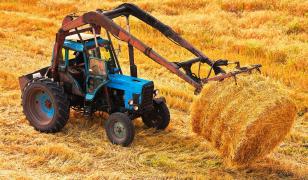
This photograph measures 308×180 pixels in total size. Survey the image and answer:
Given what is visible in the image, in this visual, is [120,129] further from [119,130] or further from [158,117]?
[158,117]

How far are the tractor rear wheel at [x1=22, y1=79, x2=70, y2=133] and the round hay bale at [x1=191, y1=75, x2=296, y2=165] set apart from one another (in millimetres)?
2853

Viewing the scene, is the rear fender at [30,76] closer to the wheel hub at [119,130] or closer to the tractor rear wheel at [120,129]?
the tractor rear wheel at [120,129]

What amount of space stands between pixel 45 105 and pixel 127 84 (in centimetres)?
195

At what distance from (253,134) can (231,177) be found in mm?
1091

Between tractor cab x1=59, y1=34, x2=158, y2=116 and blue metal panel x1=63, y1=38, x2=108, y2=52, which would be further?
blue metal panel x1=63, y1=38, x2=108, y2=52

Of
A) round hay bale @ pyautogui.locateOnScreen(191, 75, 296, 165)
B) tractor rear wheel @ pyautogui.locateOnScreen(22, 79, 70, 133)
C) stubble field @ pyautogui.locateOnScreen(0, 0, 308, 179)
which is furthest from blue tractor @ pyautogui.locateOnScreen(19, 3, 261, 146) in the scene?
round hay bale @ pyautogui.locateOnScreen(191, 75, 296, 165)

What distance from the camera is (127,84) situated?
35.1ft

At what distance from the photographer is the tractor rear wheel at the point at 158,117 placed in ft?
37.4

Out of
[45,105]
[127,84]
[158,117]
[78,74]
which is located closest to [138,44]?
[127,84]

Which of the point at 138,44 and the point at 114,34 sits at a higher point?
the point at 114,34

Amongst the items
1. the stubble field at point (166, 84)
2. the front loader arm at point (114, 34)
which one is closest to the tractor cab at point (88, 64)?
the front loader arm at point (114, 34)

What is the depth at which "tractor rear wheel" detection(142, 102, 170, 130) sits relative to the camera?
11.4 metres

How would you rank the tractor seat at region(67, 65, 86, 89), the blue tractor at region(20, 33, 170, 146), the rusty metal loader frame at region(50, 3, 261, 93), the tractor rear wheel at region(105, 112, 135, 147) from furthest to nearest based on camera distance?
the tractor seat at region(67, 65, 86, 89), the blue tractor at region(20, 33, 170, 146), the tractor rear wheel at region(105, 112, 135, 147), the rusty metal loader frame at region(50, 3, 261, 93)

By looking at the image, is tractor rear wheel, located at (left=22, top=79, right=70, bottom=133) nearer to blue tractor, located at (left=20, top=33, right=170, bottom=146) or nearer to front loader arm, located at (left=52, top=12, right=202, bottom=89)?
blue tractor, located at (left=20, top=33, right=170, bottom=146)
